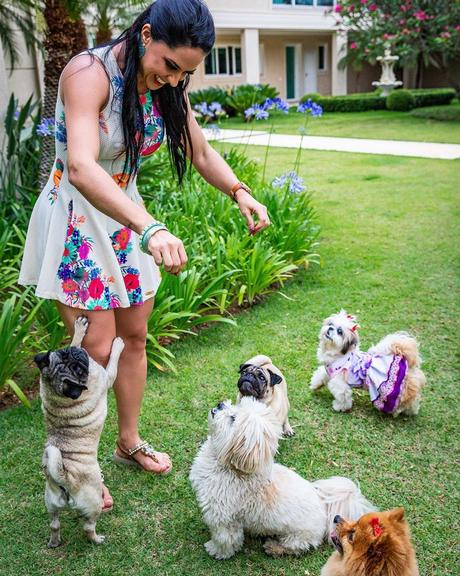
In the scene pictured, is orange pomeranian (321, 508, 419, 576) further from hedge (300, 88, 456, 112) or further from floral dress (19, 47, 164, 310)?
hedge (300, 88, 456, 112)

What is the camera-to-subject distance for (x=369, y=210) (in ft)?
25.5

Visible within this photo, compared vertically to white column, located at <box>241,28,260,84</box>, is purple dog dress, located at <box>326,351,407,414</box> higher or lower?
lower

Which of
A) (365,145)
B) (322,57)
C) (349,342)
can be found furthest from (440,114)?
(349,342)

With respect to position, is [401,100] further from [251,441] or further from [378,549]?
[378,549]

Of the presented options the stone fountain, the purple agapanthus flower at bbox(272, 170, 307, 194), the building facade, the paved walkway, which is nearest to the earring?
the purple agapanthus flower at bbox(272, 170, 307, 194)

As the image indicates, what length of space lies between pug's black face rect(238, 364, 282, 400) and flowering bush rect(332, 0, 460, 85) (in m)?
16.0

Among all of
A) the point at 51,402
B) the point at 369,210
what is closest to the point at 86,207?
the point at 51,402

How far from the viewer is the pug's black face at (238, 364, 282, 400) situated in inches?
107

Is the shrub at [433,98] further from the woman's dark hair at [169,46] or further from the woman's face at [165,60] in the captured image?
the woman's face at [165,60]

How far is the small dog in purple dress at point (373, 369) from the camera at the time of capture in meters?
3.20

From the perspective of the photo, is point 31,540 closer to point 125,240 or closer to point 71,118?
point 125,240

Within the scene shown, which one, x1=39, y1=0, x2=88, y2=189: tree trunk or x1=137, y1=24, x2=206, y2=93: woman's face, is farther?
x1=39, y1=0, x2=88, y2=189: tree trunk

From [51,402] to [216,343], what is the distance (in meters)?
2.14

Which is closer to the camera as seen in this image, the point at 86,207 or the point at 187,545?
the point at 86,207
